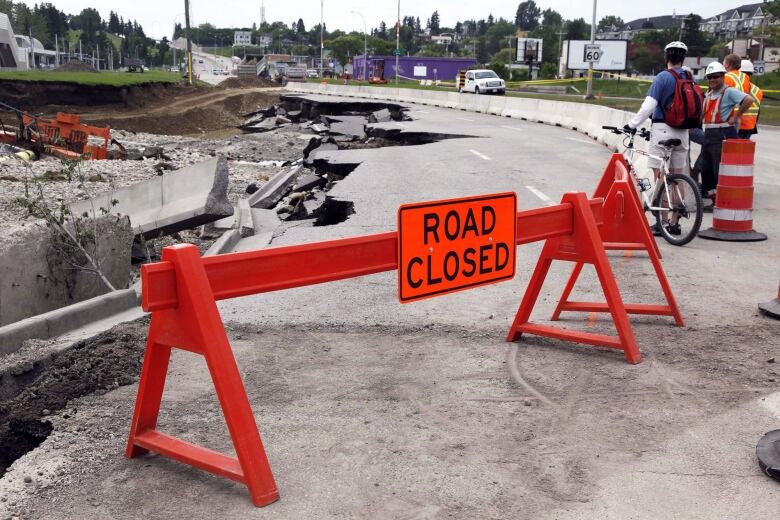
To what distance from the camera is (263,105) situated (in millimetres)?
58406

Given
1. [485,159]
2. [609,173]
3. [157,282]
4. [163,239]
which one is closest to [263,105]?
[485,159]

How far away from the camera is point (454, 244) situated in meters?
4.84

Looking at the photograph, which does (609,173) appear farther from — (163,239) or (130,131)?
(130,131)

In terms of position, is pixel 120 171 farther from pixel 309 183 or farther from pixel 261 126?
pixel 261 126

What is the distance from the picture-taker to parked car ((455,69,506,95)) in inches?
2148

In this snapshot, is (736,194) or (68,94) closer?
(736,194)

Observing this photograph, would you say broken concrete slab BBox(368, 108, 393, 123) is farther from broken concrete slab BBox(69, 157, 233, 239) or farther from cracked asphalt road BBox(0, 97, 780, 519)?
cracked asphalt road BBox(0, 97, 780, 519)

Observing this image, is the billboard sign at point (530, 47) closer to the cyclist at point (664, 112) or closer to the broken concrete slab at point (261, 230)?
the broken concrete slab at point (261, 230)

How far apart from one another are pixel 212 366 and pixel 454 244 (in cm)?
161

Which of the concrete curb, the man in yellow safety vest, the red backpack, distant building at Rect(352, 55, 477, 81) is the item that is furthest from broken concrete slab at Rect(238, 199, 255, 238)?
distant building at Rect(352, 55, 477, 81)

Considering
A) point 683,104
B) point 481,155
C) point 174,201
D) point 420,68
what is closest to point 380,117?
point 481,155

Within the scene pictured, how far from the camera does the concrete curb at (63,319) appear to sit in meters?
6.55

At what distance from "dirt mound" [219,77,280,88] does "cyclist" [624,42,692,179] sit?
71138 millimetres

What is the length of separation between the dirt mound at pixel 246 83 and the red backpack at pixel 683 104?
71336mm
